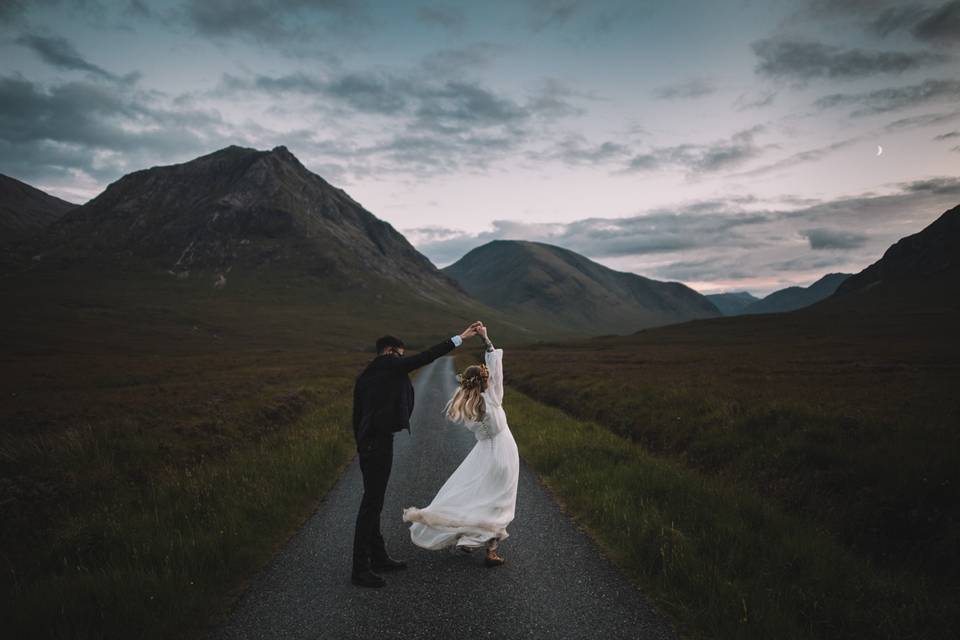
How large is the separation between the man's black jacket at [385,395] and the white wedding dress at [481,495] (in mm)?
1003

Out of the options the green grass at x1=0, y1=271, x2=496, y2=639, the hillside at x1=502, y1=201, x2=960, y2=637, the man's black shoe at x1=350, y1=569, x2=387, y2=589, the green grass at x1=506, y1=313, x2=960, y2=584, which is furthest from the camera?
the green grass at x1=506, y1=313, x2=960, y2=584

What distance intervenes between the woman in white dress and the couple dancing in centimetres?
1

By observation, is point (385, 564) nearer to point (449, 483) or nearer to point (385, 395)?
point (449, 483)

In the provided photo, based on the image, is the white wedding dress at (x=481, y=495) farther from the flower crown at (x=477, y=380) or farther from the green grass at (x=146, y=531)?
the green grass at (x=146, y=531)

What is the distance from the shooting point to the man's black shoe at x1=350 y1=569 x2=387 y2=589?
5.85m

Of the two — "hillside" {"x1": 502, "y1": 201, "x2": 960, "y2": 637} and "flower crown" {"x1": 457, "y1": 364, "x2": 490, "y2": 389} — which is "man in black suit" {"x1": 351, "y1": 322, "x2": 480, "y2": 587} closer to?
"flower crown" {"x1": 457, "y1": 364, "x2": 490, "y2": 389}

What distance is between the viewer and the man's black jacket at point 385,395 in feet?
21.4

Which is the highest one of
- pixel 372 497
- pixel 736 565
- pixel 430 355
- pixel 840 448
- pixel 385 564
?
pixel 430 355

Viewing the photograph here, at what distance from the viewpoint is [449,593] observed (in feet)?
18.4

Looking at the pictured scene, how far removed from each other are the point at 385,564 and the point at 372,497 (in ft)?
2.88

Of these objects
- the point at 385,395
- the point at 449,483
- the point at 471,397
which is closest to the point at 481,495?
the point at 449,483

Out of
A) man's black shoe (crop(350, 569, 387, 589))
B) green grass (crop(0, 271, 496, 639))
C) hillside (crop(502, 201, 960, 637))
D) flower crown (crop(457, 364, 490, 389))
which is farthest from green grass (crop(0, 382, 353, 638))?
hillside (crop(502, 201, 960, 637))

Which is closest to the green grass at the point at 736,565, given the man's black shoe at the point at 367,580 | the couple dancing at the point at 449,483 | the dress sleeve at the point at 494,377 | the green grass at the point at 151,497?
the couple dancing at the point at 449,483

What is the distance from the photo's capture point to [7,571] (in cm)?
626
